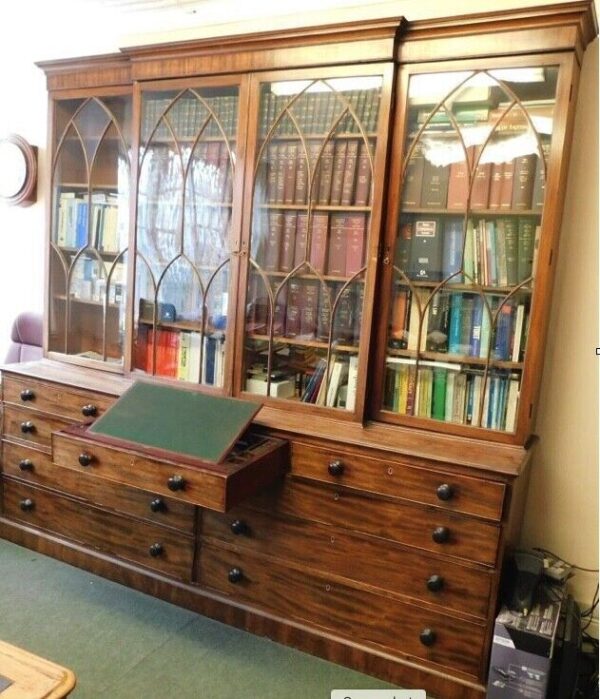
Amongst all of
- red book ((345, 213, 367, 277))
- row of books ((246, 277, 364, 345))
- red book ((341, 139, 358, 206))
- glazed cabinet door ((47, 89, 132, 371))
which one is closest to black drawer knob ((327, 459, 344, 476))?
row of books ((246, 277, 364, 345))

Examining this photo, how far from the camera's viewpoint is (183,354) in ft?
7.91

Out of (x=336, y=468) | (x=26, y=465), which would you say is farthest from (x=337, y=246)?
(x=26, y=465)

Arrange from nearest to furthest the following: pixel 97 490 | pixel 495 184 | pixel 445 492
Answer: pixel 445 492
pixel 495 184
pixel 97 490

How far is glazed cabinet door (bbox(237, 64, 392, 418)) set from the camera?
200 cm

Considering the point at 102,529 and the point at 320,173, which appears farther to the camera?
the point at 102,529

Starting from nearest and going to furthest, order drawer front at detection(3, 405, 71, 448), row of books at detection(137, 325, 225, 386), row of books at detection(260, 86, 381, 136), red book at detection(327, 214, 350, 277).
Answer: row of books at detection(260, 86, 381, 136) → red book at detection(327, 214, 350, 277) → row of books at detection(137, 325, 225, 386) → drawer front at detection(3, 405, 71, 448)

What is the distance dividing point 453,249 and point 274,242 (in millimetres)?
640

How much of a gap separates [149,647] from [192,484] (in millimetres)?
680

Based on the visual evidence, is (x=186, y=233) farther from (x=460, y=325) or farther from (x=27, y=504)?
(x=27, y=504)

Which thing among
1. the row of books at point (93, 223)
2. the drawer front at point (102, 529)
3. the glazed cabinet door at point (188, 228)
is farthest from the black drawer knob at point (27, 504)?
the row of books at point (93, 223)

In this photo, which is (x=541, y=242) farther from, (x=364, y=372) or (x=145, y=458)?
(x=145, y=458)

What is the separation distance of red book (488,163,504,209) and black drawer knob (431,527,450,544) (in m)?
1.03

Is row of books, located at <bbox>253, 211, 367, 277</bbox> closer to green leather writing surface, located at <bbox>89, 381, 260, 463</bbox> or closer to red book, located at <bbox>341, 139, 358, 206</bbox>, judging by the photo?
red book, located at <bbox>341, 139, 358, 206</bbox>

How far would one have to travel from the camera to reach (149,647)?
2.04 metres
